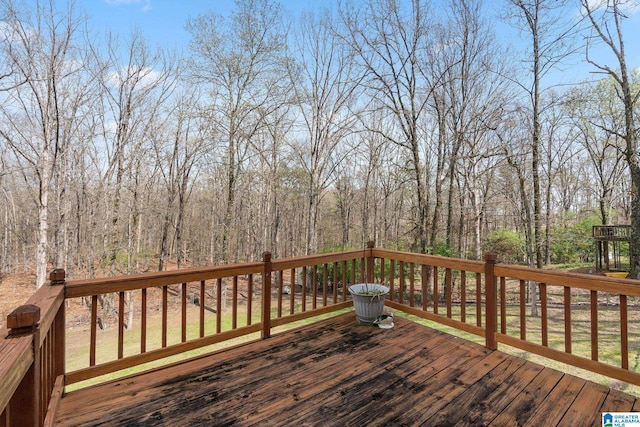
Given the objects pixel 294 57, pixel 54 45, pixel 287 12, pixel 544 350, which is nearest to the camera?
pixel 544 350

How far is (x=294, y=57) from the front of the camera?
30.5 feet

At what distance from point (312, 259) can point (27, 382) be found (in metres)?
A: 2.43

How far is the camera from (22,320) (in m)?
1.24

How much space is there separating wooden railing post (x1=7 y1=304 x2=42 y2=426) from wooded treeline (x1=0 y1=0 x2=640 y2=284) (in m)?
7.92

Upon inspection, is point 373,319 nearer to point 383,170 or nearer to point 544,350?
point 544,350

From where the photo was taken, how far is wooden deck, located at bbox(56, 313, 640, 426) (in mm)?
1820

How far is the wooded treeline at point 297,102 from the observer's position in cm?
695

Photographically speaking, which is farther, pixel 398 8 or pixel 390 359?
pixel 398 8

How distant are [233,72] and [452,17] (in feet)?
21.1

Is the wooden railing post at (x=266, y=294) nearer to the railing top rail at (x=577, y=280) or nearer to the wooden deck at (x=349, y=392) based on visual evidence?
the wooden deck at (x=349, y=392)

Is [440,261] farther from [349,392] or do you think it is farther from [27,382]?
[27,382]

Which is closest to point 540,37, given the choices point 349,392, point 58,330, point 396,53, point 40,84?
point 396,53

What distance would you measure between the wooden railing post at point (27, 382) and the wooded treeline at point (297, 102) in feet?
26.0

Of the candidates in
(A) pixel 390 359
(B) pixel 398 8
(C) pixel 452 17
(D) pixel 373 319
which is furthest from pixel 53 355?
(C) pixel 452 17
